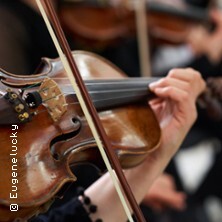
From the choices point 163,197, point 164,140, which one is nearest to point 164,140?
point 164,140

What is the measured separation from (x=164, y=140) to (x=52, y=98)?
266 mm

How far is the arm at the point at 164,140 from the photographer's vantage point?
31.1 inches

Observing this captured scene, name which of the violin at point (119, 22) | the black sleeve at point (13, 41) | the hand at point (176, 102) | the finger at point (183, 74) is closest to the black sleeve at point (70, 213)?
the hand at point (176, 102)

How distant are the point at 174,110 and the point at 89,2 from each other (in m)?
0.96

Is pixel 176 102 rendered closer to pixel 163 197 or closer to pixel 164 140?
pixel 164 140

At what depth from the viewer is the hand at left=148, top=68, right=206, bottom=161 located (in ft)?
2.61

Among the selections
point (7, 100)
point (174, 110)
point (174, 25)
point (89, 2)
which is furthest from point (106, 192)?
point (174, 25)

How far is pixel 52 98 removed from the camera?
2.08 ft

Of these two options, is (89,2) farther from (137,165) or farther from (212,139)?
(137,165)

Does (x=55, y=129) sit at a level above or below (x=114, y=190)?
above

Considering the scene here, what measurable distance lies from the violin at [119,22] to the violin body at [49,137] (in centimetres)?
91
